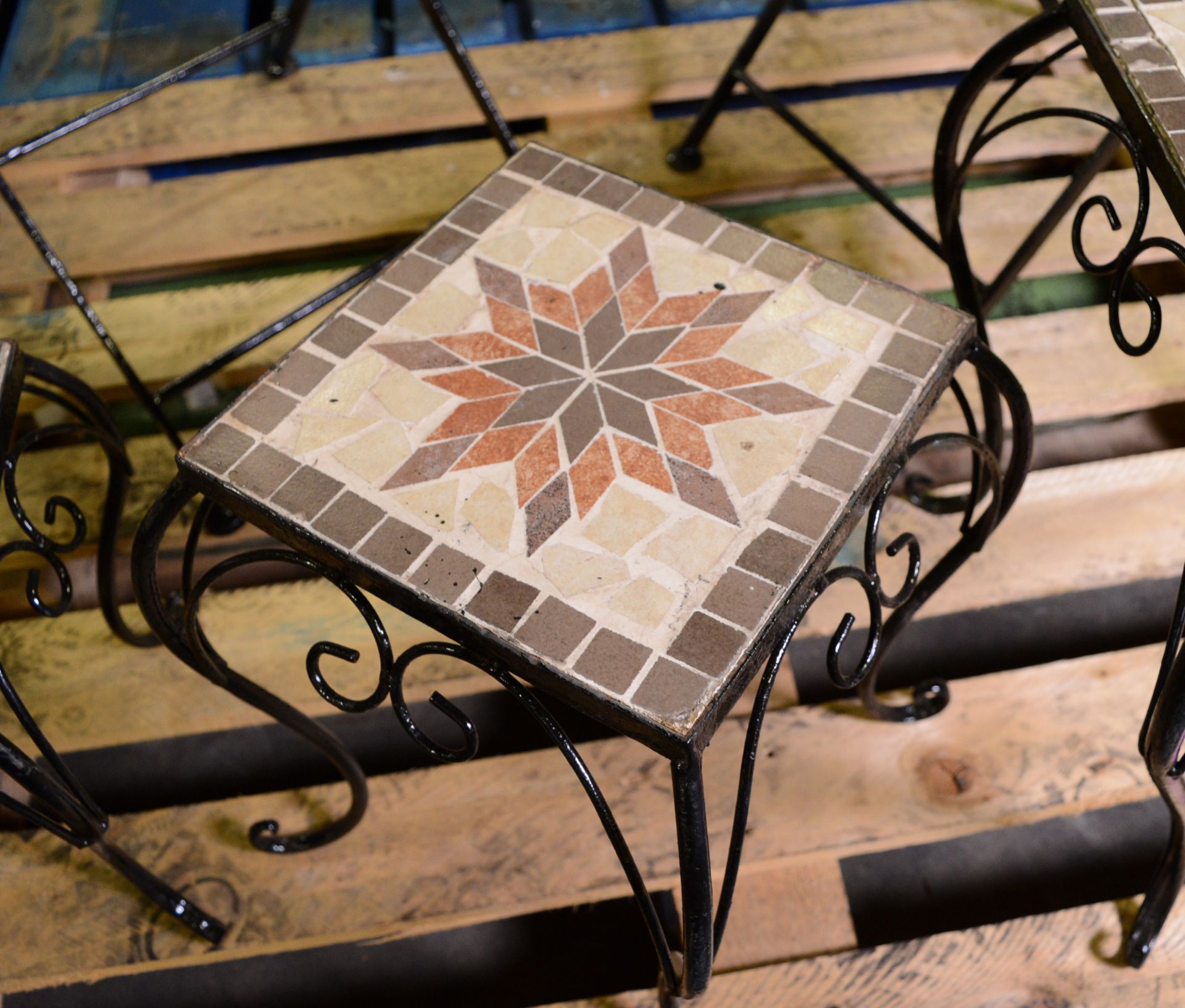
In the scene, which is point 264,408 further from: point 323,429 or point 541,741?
point 541,741

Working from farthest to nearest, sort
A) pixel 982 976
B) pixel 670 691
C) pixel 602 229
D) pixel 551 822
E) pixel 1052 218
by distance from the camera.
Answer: pixel 1052 218, pixel 551 822, pixel 982 976, pixel 602 229, pixel 670 691

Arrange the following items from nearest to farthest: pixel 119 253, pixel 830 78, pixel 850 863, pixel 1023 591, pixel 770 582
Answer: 1. pixel 770 582
2. pixel 850 863
3. pixel 1023 591
4. pixel 119 253
5. pixel 830 78

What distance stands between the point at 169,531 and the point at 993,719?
3.72ft

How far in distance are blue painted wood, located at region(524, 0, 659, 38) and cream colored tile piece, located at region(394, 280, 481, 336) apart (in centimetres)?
131

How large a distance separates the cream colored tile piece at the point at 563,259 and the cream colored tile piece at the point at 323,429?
24 cm

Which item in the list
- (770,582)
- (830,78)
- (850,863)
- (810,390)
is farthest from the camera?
(830,78)

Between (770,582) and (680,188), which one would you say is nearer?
(770,582)

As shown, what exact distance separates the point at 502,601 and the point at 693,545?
6.2 inches

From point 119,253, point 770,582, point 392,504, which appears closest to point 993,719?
point 770,582

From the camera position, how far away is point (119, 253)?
1819 mm

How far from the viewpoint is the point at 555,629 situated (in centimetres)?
83

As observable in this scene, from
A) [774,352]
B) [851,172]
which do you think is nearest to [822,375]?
[774,352]

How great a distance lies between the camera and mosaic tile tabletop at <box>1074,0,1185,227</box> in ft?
3.07

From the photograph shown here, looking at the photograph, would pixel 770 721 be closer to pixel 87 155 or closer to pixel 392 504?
pixel 392 504
